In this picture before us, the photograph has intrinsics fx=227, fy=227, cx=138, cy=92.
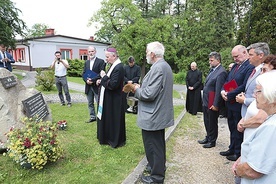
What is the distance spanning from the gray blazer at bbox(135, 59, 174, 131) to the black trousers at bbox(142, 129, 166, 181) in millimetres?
165

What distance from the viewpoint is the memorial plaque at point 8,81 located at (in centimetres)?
449

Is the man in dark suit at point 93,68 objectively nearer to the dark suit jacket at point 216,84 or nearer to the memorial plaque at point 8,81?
the memorial plaque at point 8,81

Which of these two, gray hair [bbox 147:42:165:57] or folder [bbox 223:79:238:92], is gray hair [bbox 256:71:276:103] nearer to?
gray hair [bbox 147:42:165:57]

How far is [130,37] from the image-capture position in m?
21.1

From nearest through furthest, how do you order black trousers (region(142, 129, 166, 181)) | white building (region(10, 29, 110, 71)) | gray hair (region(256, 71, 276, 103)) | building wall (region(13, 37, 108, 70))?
gray hair (region(256, 71, 276, 103)) < black trousers (region(142, 129, 166, 181)) < white building (region(10, 29, 110, 71)) < building wall (region(13, 37, 108, 70))

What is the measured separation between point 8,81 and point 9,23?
56.8 ft

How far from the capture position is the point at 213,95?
4.76 metres

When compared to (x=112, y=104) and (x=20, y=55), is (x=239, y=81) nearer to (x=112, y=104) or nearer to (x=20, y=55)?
(x=112, y=104)

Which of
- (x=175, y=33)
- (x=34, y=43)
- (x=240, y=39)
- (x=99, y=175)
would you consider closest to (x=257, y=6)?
(x=240, y=39)

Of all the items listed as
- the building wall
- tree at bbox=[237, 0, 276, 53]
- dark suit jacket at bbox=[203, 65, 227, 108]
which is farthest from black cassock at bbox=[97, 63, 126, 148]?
the building wall

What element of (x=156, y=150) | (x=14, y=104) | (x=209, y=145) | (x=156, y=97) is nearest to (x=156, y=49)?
(x=156, y=97)

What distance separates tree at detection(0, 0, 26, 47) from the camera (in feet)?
56.9

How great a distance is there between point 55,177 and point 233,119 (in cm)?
325

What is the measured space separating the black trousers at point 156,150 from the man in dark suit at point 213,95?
6.06 ft
